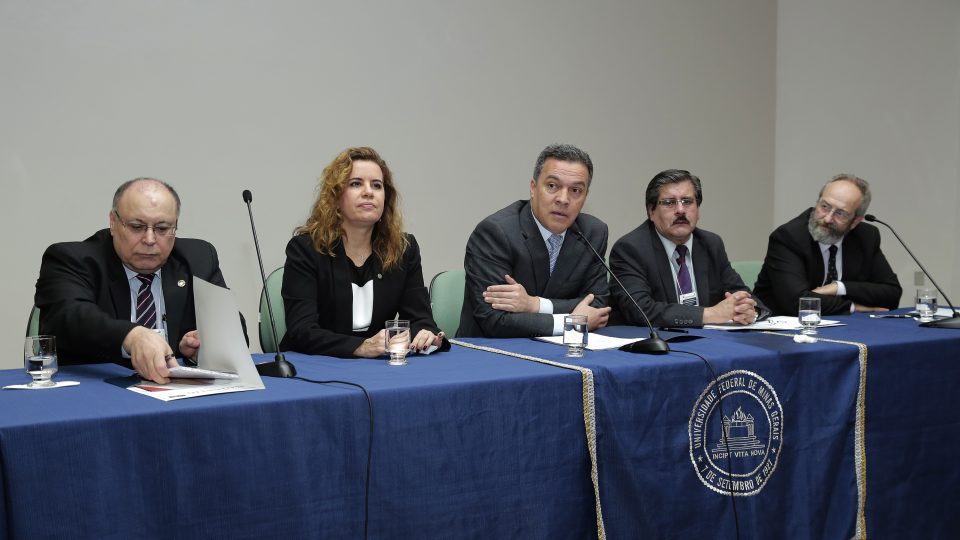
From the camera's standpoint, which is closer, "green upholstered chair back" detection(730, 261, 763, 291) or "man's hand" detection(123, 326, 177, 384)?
"man's hand" detection(123, 326, 177, 384)

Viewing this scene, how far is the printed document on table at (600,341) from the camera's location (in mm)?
2545

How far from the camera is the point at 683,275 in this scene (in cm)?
344

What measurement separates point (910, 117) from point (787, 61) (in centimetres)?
101

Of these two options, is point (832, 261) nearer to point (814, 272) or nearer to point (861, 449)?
point (814, 272)

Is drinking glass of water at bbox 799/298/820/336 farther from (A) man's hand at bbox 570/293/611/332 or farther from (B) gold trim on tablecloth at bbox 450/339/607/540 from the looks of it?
(B) gold trim on tablecloth at bbox 450/339/607/540

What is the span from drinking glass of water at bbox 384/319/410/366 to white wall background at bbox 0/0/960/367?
1.91 m

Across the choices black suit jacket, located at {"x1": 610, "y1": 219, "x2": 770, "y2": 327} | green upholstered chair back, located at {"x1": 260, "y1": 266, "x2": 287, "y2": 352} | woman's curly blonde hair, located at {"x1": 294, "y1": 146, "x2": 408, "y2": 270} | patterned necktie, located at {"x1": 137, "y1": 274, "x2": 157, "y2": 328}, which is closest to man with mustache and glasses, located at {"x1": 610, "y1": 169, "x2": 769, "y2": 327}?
black suit jacket, located at {"x1": 610, "y1": 219, "x2": 770, "y2": 327}

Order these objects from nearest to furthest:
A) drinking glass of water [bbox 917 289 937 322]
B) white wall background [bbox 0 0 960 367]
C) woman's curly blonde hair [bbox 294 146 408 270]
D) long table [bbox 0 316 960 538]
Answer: long table [bbox 0 316 960 538] < woman's curly blonde hair [bbox 294 146 408 270] < drinking glass of water [bbox 917 289 937 322] < white wall background [bbox 0 0 960 367]

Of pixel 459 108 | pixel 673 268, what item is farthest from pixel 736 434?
pixel 459 108

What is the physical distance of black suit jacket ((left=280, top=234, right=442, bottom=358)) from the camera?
98.8 inches

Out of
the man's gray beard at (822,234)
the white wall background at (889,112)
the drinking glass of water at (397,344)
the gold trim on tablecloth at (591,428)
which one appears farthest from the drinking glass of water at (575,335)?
the white wall background at (889,112)

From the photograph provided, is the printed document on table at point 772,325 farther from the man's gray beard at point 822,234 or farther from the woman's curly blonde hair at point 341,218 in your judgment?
the woman's curly blonde hair at point 341,218

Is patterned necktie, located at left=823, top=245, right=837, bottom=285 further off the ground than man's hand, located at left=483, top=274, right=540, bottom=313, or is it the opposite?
patterned necktie, located at left=823, top=245, right=837, bottom=285

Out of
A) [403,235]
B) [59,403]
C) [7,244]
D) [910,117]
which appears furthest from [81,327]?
[910,117]
